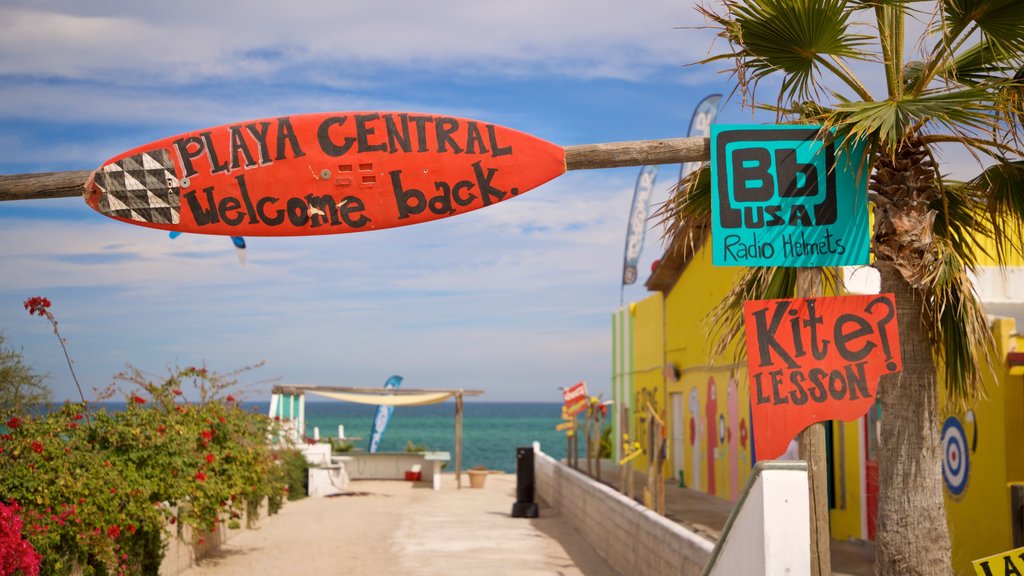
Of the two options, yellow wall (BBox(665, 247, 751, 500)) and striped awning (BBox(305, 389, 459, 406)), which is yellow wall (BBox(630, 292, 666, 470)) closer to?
yellow wall (BBox(665, 247, 751, 500))

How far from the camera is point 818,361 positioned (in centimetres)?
494

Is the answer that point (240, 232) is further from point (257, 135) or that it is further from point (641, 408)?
point (641, 408)

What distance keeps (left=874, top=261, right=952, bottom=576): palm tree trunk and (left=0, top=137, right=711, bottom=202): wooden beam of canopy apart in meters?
1.68

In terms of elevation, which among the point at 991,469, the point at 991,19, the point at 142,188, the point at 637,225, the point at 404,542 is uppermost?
the point at 637,225

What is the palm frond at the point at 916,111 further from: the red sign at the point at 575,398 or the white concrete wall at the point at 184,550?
the red sign at the point at 575,398

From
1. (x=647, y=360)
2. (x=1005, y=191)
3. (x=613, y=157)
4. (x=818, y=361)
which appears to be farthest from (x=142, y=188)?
(x=647, y=360)

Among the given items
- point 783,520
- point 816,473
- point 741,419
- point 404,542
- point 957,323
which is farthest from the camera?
point 741,419

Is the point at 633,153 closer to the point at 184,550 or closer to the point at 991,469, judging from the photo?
the point at 991,469

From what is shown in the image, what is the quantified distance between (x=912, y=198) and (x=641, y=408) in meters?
17.5

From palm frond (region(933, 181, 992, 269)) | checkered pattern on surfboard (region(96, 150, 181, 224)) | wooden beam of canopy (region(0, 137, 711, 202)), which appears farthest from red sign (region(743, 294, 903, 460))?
checkered pattern on surfboard (region(96, 150, 181, 224))

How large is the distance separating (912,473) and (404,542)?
10871mm

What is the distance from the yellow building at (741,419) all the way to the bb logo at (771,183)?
1.60 feet

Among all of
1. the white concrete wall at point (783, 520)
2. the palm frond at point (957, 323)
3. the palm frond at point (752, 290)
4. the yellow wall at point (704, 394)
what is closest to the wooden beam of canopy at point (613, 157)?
the palm frond at point (752, 290)

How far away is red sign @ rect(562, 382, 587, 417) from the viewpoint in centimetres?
2125
